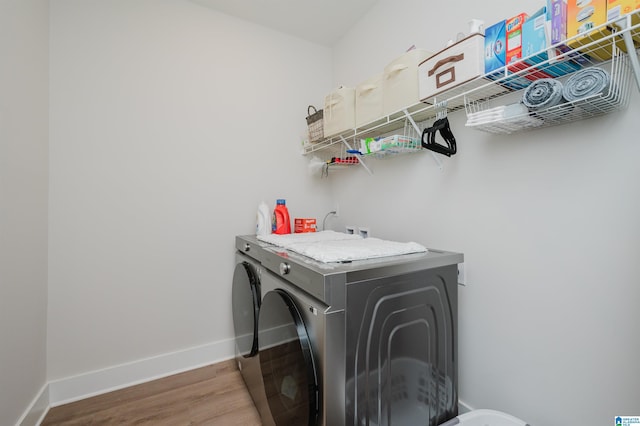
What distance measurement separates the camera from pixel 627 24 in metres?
0.78

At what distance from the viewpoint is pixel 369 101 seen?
181cm

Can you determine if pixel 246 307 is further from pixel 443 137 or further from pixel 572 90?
pixel 572 90

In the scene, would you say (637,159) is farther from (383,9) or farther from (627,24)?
(383,9)

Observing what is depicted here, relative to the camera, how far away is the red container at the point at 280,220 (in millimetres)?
2307

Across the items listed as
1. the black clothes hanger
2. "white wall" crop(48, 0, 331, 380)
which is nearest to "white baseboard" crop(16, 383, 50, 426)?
"white wall" crop(48, 0, 331, 380)

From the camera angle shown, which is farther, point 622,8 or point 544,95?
point 544,95

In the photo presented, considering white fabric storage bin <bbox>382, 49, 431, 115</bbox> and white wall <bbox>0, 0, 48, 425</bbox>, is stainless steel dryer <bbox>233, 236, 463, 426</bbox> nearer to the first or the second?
white fabric storage bin <bbox>382, 49, 431, 115</bbox>

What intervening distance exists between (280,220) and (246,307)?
2.44 feet

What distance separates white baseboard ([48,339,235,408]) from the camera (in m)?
1.84

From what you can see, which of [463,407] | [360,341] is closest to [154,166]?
[360,341]

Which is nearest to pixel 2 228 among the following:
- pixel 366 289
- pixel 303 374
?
pixel 303 374

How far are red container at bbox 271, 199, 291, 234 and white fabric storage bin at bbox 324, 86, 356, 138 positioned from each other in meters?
0.71

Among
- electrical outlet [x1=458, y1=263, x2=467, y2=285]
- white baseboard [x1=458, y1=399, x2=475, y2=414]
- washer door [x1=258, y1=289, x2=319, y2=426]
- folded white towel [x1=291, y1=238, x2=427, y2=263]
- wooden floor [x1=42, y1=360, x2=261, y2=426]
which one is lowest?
wooden floor [x1=42, y1=360, x2=261, y2=426]

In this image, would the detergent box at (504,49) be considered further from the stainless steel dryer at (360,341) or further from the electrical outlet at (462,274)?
the electrical outlet at (462,274)
